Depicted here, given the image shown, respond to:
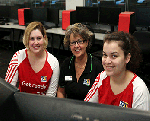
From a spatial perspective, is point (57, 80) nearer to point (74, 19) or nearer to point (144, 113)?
point (144, 113)

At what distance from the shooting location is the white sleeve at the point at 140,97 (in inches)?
40.0

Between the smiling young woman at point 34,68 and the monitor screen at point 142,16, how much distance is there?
2.96 metres

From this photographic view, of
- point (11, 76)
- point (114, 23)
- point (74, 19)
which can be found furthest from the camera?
point (74, 19)

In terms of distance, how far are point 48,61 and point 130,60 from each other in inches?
29.5

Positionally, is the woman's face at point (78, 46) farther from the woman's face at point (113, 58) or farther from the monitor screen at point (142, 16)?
the monitor screen at point (142, 16)

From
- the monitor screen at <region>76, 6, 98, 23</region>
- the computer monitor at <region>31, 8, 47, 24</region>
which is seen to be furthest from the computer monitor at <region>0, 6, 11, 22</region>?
the monitor screen at <region>76, 6, 98, 23</region>

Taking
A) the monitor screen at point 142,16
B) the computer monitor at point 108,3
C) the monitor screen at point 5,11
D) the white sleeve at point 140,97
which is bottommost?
the white sleeve at point 140,97

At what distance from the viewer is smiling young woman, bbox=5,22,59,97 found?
1.58 m

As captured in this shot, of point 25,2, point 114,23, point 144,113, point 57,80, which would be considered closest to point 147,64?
point 114,23

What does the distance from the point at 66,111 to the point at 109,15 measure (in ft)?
13.5

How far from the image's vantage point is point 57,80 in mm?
1629

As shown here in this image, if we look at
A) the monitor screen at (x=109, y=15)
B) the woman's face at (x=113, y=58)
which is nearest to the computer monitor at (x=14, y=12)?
the monitor screen at (x=109, y=15)

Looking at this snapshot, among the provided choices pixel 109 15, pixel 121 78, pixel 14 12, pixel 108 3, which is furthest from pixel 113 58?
pixel 14 12

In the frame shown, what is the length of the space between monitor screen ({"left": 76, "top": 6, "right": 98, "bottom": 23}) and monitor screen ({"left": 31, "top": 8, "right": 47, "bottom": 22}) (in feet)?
3.53
